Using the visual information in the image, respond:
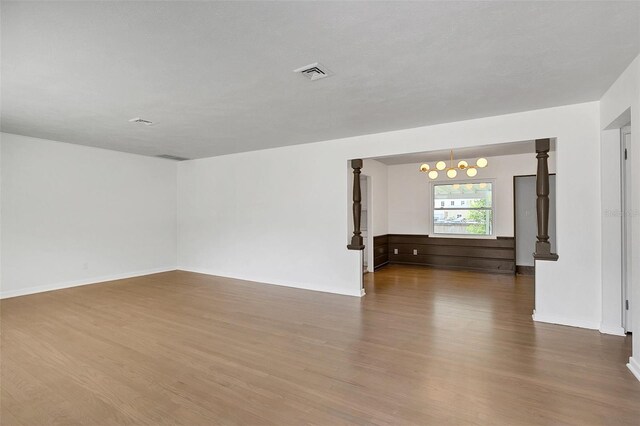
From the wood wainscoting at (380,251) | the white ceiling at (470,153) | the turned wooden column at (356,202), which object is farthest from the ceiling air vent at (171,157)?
the wood wainscoting at (380,251)

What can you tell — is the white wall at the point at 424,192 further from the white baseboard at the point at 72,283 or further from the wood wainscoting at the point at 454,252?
the white baseboard at the point at 72,283

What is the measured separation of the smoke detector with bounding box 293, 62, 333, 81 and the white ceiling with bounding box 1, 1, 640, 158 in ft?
0.24

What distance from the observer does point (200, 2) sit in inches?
72.2

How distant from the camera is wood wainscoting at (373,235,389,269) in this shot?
23.5ft

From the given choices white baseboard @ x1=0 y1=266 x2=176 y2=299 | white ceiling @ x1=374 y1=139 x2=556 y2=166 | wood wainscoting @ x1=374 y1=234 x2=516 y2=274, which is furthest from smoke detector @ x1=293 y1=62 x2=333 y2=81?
white baseboard @ x1=0 y1=266 x2=176 y2=299

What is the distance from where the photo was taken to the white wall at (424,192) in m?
6.72

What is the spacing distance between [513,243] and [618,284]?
3.50m

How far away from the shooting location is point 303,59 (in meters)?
2.55

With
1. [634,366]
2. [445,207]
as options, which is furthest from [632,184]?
[445,207]

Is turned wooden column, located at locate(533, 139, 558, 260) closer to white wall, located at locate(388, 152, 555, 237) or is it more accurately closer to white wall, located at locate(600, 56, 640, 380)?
white wall, located at locate(600, 56, 640, 380)

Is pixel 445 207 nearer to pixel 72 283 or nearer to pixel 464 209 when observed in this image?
pixel 464 209

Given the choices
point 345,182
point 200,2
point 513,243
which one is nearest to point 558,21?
point 200,2

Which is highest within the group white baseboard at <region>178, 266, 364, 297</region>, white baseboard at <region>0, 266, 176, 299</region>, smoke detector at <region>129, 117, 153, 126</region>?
smoke detector at <region>129, 117, 153, 126</region>

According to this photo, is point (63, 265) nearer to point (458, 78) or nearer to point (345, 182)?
point (345, 182)
